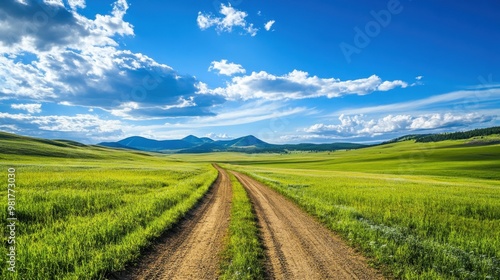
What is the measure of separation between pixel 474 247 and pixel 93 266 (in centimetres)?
1423

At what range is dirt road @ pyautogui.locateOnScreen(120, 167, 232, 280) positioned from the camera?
301 inches

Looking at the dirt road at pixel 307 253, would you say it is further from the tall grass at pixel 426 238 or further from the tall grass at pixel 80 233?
the tall grass at pixel 80 233

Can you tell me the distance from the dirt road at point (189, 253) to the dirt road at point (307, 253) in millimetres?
1878

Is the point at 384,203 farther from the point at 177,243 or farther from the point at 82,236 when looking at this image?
the point at 82,236

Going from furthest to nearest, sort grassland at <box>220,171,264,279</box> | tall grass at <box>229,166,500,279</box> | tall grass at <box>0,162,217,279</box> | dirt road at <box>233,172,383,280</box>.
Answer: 1. tall grass at <box>229,166,500,279</box>
2. dirt road at <box>233,172,383,280</box>
3. grassland at <box>220,171,264,279</box>
4. tall grass at <box>0,162,217,279</box>

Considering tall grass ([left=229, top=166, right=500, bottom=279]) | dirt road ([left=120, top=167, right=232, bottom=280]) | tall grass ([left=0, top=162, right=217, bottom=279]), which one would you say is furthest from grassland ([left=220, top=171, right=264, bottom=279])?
tall grass ([left=229, top=166, right=500, bottom=279])

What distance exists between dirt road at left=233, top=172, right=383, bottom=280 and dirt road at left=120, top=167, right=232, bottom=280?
1878 millimetres

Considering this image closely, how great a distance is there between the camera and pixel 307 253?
973cm

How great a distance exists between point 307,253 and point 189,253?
13.8ft

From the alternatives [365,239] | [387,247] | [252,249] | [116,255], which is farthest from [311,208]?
[116,255]

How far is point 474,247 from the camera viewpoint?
442 inches

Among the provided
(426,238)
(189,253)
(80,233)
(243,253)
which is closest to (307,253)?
(243,253)

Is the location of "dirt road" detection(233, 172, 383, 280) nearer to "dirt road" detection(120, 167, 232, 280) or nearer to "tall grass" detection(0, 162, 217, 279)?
"dirt road" detection(120, 167, 232, 280)

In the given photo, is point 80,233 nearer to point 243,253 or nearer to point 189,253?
point 189,253
